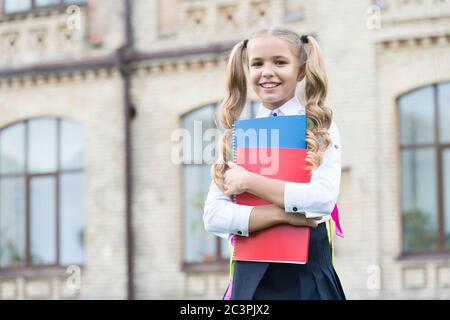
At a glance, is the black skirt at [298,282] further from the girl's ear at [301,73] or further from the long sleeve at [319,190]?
the girl's ear at [301,73]

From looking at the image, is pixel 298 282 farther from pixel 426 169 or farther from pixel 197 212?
pixel 197 212

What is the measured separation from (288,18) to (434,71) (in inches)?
81.7

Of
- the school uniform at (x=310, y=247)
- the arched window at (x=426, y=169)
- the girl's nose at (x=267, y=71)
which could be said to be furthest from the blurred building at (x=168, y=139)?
the school uniform at (x=310, y=247)

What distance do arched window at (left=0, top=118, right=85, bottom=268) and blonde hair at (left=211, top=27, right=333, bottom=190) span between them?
1121cm

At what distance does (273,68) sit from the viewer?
11.8 feet

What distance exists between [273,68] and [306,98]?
16cm

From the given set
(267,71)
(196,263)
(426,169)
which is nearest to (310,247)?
(267,71)

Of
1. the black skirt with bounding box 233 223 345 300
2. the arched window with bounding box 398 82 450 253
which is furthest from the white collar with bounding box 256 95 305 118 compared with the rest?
the arched window with bounding box 398 82 450 253

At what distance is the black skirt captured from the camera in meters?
3.45

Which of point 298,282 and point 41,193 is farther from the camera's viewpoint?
point 41,193

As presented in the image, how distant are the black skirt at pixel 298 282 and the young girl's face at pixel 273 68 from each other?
498 mm

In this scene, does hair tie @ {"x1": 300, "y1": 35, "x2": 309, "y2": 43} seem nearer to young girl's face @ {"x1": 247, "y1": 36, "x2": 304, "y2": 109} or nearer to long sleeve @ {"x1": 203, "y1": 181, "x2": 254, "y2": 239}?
young girl's face @ {"x1": 247, "y1": 36, "x2": 304, "y2": 109}

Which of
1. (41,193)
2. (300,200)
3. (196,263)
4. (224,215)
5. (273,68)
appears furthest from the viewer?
(41,193)
